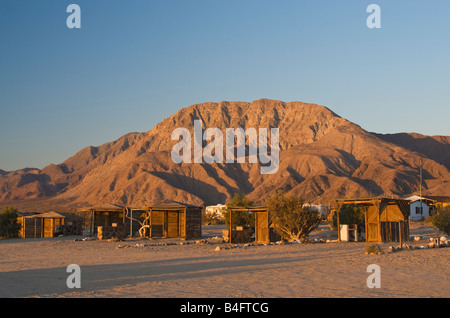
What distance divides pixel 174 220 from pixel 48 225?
31.2 feet

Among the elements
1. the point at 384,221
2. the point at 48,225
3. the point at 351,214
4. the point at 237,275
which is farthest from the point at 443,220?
the point at 48,225

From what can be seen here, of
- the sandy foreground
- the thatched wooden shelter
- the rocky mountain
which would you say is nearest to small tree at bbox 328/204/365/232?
the thatched wooden shelter

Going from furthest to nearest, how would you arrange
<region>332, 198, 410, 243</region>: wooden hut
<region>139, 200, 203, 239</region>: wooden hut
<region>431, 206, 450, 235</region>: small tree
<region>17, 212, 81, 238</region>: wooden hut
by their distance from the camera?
<region>17, 212, 81, 238</region>: wooden hut → <region>139, 200, 203, 239</region>: wooden hut → <region>431, 206, 450, 235</region>: small tree → <region>332, 198, 410, 243</region>: wooden hut

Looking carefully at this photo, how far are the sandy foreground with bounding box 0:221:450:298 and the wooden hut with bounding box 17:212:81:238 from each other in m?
16.7

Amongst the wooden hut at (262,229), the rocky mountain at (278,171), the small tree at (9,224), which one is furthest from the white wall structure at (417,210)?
the small tree at (9,224)

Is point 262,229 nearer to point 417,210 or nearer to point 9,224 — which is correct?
point 9,224

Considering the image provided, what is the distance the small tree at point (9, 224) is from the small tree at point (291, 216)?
1968 cm

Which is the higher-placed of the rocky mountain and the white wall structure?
the rocky mountain

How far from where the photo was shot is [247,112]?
145 m

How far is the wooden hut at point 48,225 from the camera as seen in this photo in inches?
1334

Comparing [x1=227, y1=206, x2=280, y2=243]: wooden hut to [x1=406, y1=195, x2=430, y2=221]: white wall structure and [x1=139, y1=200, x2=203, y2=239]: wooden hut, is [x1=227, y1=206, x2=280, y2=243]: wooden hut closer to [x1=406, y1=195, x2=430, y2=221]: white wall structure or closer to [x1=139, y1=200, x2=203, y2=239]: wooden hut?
[x1=139, y1=200, x2=203, y2=239]: wooden hut

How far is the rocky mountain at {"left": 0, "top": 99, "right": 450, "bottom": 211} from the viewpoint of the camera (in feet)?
275
